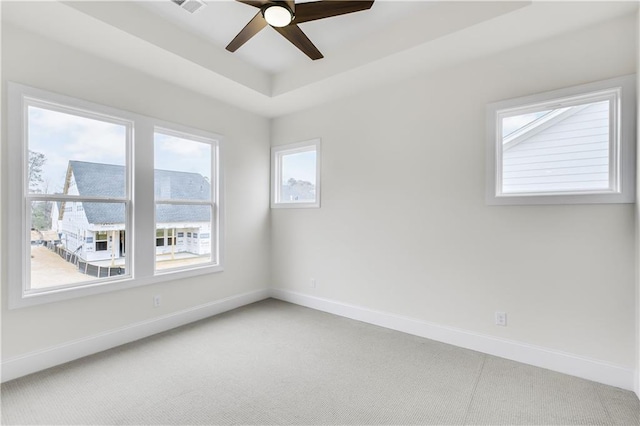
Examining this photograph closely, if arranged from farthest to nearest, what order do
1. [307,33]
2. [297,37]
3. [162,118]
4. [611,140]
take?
1. [162,118]
2. [307,33]
3. [297,37]
4. [611,140]

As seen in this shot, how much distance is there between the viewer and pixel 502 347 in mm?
2623

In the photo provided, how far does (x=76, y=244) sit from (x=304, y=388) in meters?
2.39

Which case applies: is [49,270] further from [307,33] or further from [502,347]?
[502,347]

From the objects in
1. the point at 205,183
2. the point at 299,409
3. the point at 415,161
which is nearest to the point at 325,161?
the point at 415,161

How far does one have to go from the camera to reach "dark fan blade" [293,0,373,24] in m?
2.02

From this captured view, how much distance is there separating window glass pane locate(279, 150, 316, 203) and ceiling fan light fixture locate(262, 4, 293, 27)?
201 cm

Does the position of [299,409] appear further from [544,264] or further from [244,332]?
[544,264]

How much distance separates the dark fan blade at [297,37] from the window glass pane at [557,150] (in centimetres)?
188

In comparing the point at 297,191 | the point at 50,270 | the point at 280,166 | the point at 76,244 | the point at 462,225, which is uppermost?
the point at 280,166

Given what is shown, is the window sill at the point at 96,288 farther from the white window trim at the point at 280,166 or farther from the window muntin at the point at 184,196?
the white window trim at the point at 280,166

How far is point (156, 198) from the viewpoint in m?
3.25

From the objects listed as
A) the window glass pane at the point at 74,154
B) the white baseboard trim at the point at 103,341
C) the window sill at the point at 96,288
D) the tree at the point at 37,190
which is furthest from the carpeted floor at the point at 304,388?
the window glass pane at the point at 74,154

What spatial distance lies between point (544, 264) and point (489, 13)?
2061 millimetres

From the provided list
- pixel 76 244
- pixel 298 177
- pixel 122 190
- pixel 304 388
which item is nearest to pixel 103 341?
pixel 76 244
